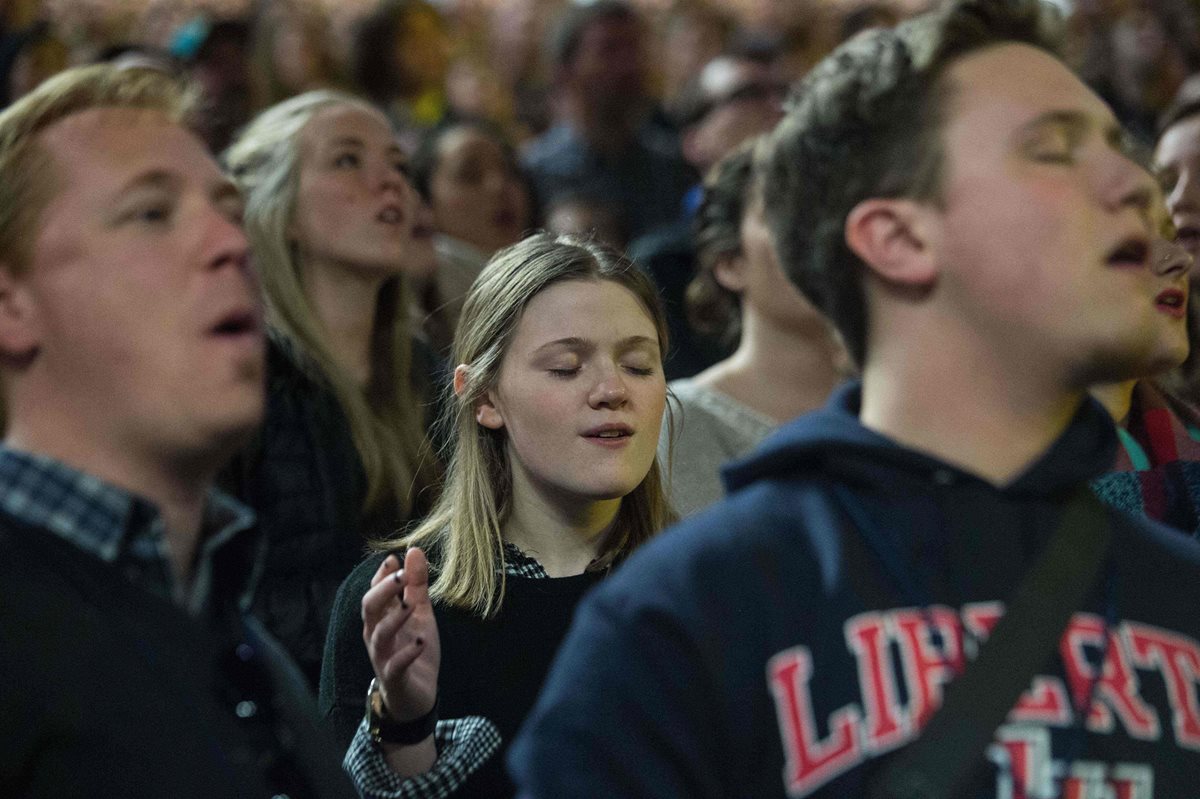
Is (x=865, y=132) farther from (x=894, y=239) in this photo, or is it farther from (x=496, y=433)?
(x=496, y=433)

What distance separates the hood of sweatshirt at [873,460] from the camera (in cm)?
166

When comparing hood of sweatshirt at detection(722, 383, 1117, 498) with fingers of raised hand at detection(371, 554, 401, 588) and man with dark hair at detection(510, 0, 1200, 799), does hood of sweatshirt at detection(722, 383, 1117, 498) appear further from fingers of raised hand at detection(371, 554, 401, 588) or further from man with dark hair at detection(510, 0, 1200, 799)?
fingers of raised hand at detection(371, 554, 401, 588)

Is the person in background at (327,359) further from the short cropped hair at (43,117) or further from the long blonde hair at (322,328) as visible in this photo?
the short cropped hair at (43,117)

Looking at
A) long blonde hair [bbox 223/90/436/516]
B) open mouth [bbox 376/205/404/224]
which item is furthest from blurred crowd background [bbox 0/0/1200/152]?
open mouth [bbox 376/205/404/224]

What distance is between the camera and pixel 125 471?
5.82ft

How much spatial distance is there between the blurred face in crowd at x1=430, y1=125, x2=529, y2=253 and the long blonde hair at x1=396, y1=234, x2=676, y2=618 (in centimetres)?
229

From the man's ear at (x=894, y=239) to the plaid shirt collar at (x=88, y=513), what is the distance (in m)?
0.80

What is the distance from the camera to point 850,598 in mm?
1580

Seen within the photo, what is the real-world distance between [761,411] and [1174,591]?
201cm

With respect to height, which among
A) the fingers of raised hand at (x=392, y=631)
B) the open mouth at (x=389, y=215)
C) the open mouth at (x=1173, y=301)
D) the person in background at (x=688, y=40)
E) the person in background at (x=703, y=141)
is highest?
the open mouth at (x=1173, y=301)

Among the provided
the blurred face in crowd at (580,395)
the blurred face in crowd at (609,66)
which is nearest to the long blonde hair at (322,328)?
the blurred face in crowd at (580,395)

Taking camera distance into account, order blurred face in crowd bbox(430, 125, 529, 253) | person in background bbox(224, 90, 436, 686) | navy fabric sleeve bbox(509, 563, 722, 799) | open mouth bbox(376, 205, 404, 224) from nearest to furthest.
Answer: navy fabric sleeve bbox(509, 563, 722, 799) → person in background bbox(224, 90, 436, 686) → open mouth bbox(376, 205, 404, 224) → blurred face in crowd bbox(430, 125, 529, 253)

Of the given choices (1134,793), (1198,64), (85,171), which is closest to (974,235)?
(1134,793)

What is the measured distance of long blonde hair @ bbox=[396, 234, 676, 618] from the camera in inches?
109
